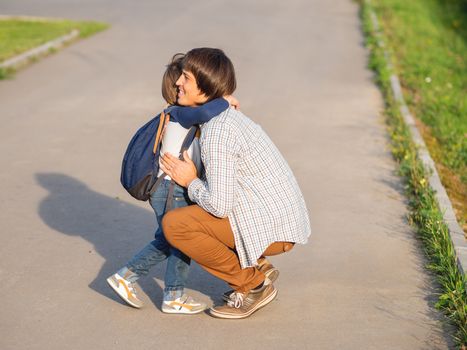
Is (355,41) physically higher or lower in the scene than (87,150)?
lower

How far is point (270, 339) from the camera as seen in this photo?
15.7ft

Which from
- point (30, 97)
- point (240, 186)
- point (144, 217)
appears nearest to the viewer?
point (240, 186)

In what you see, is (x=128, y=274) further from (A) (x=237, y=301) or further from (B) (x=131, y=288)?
(A) (x=237, y=301)

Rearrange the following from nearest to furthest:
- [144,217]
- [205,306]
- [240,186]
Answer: [240,186]
[205,306]
[144,217]

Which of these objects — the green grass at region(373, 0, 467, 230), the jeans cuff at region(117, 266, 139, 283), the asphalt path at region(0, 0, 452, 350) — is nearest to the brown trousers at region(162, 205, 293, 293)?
the asphalt path at region(0, 0, 452, 350)

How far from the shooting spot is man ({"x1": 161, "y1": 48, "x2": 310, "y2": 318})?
461cm

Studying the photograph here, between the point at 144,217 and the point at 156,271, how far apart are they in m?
1.13

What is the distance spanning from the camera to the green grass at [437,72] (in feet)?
31.1

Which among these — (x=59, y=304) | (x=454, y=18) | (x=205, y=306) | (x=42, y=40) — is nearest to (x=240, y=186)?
(x=205, y=306)

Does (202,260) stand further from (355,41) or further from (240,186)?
(355,41)

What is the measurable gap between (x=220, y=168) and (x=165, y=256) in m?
0.81

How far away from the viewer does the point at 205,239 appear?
4.77 metres

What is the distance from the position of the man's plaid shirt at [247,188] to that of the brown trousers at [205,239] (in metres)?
0.06

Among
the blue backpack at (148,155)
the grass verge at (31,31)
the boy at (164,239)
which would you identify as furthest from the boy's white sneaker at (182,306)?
the grass verge at (31,31)
